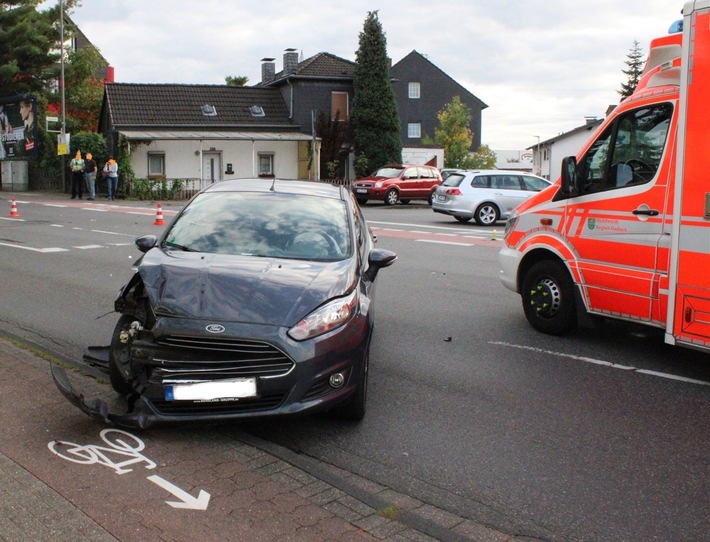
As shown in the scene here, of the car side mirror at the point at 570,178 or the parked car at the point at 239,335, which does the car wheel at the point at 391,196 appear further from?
the parked car at the point at 239,335

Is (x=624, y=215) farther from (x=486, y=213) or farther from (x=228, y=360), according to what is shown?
(x=486, y=213)

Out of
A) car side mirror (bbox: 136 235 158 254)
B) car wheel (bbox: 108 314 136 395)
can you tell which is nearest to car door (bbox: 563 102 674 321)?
car side mirror (bbox: 136 235 158 254)

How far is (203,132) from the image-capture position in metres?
44.7

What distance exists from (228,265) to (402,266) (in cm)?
831

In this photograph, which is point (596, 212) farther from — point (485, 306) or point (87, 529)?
point (87, 529)

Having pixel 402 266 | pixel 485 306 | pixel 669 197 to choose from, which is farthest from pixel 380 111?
pixel 669 197

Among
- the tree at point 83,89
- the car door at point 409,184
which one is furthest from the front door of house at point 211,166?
the car door at point 409,184

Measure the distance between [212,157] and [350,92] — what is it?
1042 cm

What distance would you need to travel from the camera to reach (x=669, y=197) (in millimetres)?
6773

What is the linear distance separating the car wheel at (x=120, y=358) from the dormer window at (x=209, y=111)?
41.6m

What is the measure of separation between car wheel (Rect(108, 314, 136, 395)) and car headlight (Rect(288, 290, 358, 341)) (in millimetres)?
1214

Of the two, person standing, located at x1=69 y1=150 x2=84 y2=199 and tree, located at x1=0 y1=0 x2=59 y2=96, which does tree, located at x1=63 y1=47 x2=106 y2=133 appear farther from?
person standing, located at x1=69 y1=150 x2=84 y2=199

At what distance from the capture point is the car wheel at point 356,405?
546 cm

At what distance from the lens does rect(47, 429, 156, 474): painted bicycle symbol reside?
15.3 feet
